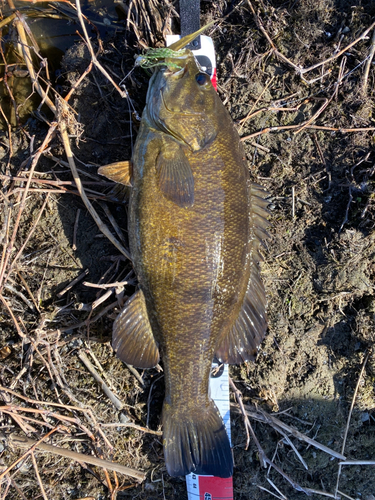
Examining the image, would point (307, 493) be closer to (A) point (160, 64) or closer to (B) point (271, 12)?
(A) point (160, 64)

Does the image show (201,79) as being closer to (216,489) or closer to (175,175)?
(175,175)

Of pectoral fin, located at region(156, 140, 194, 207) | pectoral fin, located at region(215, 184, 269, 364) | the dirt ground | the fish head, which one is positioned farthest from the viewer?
the dirt ground

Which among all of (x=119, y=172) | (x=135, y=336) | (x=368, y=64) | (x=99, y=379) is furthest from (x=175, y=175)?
(x=368, y=64)

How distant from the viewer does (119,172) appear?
265 centimetres

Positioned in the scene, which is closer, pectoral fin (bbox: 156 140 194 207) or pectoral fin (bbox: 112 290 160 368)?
pectoral fin (bbox: 156 140 194 207)

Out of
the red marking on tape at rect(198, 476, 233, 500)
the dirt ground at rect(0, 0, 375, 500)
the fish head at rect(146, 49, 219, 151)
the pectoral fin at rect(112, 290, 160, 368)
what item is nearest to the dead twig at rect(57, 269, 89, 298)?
the dirt ground at rect(0, 0, 375, 500)

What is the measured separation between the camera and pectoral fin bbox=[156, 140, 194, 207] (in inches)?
96.5

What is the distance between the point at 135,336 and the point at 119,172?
1.24 meters

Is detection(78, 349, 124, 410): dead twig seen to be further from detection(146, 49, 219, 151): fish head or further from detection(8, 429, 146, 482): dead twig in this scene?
detection(146, 49, 219, 151): fish head

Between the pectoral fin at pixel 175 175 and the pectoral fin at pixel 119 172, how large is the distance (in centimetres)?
26

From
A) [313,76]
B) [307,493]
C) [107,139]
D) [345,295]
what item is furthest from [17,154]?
[307,493]

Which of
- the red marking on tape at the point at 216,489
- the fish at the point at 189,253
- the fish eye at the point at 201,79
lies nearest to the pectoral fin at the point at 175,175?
the fish at the point at 189,253

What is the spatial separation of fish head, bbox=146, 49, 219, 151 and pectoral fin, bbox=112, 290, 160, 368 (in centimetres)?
122

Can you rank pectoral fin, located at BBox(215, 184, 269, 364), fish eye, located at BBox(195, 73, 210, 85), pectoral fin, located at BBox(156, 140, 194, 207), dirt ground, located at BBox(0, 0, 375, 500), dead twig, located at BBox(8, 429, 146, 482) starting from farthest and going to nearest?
dirt ground, located at BBox(0, 0, 375, 500) < dead twig, located at BBox(8, 429, 146, 482) < pectoral fin, located at BBox(215, 184, 269, 364) < fish eye, located at BBox(195, 73, 210, 85) < pectoral fin, located at BBox(156, 140, 194, 207)
